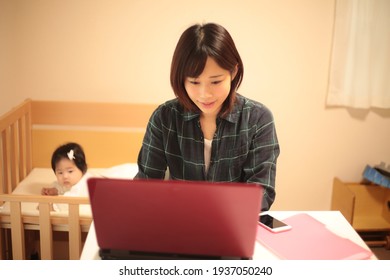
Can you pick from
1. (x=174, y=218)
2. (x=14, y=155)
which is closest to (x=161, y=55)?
(x=14, y=155)

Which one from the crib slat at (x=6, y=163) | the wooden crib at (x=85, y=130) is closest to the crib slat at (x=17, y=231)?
the crib slat at (x=6, y=163)

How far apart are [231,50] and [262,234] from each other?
0.46 meters

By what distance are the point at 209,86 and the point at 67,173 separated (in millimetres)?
948

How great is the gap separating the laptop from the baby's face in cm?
101

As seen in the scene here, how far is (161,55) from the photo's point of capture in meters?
2.04

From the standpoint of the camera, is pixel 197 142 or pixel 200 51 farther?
pixel 197 142

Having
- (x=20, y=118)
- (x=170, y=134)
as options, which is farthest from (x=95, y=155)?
(x=170, y=134)

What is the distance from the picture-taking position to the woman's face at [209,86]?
0.97 m

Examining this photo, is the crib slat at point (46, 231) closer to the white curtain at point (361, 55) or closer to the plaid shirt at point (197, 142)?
the plaid shirt at point (197, 142)

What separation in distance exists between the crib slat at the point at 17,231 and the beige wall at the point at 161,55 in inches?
35.5

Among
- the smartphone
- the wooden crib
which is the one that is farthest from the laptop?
the wooden crib

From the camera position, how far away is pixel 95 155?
6.81ft

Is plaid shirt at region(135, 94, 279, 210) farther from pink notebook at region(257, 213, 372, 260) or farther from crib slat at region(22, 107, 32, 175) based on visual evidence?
crib slat at region(22, 107, 32, 175)

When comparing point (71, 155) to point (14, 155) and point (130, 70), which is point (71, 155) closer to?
point (14, 155)
